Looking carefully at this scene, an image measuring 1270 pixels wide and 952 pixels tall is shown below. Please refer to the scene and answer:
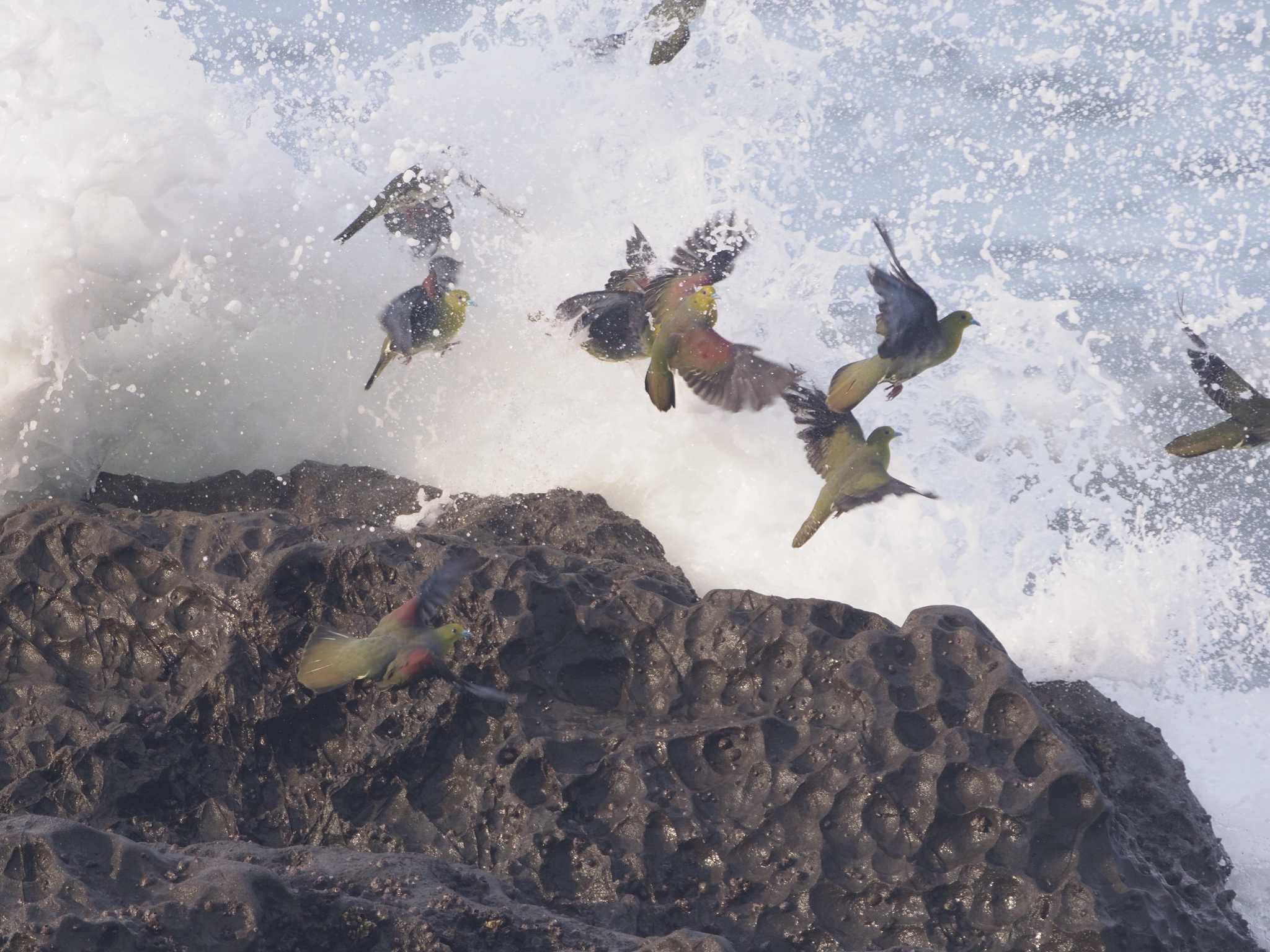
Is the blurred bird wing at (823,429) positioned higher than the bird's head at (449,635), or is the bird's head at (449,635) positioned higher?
the bird's head at (449,635)

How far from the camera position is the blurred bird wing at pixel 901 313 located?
3.45 metres

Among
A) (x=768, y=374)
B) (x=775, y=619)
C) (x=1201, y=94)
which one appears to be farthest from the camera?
(x=1201, y=94)

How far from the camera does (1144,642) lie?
5.16 m

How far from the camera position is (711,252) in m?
4.15

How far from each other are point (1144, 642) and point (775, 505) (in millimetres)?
1592

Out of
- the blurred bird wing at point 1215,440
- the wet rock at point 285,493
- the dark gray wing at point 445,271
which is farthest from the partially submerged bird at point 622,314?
the blurred bird wing at point 1215,440

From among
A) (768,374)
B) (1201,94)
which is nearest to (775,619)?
(768,374)

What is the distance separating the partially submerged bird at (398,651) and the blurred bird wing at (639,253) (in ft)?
4.94

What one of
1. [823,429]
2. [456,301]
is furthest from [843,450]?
[456,301]

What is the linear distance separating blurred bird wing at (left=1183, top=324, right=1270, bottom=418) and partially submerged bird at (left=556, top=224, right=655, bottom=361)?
1585mm

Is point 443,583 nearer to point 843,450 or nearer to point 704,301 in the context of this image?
point 704,301

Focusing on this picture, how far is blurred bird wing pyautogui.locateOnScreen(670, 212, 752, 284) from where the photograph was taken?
4008 millimetres

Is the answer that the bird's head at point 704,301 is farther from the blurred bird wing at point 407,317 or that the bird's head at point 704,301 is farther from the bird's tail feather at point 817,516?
the blurred bird wing at point 407,317

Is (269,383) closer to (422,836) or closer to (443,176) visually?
(443,176)
